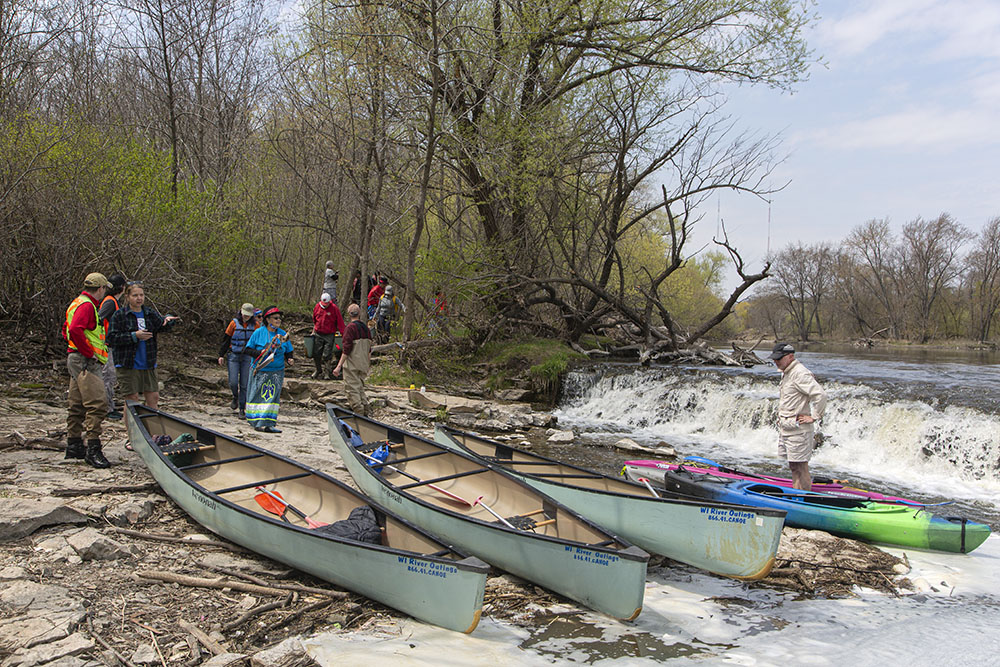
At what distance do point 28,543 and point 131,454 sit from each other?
2445mm

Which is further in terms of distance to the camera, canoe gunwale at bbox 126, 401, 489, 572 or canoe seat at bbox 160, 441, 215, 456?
canoe seat at bbox 160, 441, 215, 456

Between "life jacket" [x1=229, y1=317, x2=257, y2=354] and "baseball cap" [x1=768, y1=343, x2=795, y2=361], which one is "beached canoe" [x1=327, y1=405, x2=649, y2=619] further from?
"baseball cap" [x1=768, y1=343, x2=795, y2=361]

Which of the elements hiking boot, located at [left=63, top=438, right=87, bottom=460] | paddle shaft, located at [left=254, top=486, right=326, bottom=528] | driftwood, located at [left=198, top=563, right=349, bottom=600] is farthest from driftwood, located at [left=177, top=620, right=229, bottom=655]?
hiking boot, located at [left=63, top=438, right=87, bottom=460]

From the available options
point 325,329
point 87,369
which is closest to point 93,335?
point 87,369

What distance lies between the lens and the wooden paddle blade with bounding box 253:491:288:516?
550 centimetres

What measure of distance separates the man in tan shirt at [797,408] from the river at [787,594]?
4.03ft

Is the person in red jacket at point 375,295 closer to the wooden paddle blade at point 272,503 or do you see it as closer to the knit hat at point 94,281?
the knit hat at point 94,281

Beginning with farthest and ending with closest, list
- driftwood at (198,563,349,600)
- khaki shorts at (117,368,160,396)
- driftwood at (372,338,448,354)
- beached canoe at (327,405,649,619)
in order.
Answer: driftwood at (372,338,448,354)
khaki shorts at (117,368,160,396)
beached canoe at (327,405,649,619)
driftwood at (198,563,349,600)

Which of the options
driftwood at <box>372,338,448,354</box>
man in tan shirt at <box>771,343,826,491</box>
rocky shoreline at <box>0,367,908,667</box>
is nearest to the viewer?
rocky shoreline at <box>0,367,908,667</box>

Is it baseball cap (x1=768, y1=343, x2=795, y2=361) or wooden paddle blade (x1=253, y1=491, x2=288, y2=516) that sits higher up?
baseball cap (x1=768, y1=343, x2=795, y2=361)

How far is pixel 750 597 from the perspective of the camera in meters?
5.21

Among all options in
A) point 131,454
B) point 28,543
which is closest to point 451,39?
point 131,454

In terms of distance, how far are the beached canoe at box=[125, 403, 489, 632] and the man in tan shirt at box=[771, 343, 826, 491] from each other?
437 cm

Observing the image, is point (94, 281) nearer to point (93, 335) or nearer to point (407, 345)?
point (93, 335)
